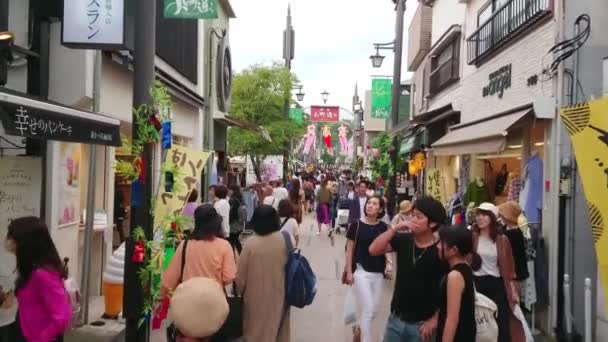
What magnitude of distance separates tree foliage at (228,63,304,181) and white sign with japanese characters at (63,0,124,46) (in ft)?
79.6

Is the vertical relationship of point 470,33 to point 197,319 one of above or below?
above

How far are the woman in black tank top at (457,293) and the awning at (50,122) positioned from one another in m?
3.47

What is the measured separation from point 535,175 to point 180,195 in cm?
548

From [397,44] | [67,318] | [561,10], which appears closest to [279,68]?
[397,44]

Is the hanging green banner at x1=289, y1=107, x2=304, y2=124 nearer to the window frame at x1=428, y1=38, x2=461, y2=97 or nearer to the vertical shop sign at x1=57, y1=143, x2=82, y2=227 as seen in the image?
the window frame at x1=428, y1=38, x2=461, y2=97

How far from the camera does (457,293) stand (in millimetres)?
4309

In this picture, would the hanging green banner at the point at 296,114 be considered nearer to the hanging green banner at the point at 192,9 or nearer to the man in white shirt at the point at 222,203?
the man in white shirt at the point at 222,203

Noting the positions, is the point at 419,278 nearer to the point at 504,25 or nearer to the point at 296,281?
the point at 296,281

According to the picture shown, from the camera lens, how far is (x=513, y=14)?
37.1ft

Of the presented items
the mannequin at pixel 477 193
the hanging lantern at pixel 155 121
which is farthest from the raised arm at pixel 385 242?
the mannequin at pixel 477 193

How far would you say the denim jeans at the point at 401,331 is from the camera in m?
5.02

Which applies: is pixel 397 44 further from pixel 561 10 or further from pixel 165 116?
pixel 165 116

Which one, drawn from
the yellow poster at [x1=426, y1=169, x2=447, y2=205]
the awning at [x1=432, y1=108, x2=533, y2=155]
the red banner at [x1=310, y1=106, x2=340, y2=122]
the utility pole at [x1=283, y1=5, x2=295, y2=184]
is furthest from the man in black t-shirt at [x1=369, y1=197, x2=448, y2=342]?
the red banner at [x1=310, y1=106, x2=340, y2=122]

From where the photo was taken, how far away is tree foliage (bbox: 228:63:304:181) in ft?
107
